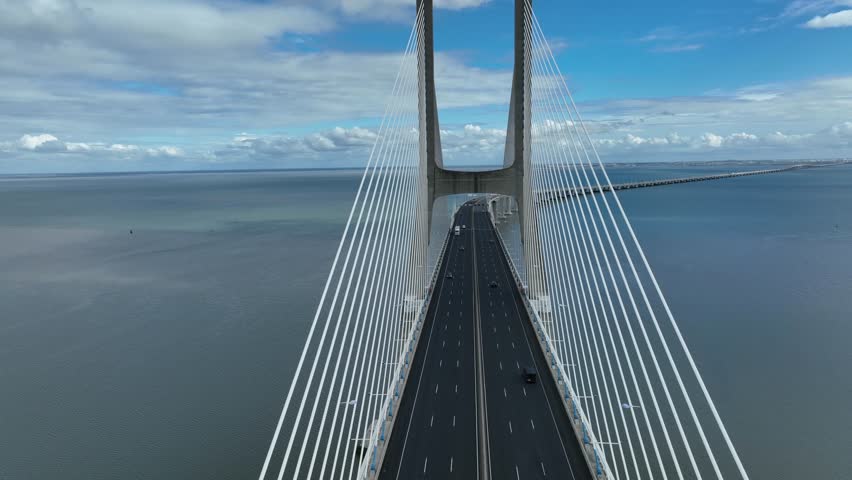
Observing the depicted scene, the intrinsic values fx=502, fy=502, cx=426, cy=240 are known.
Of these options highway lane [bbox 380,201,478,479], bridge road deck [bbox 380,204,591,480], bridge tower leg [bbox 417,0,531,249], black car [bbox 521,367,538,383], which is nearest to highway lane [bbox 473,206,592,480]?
bridge road deck [bbox 380,204,591,480]

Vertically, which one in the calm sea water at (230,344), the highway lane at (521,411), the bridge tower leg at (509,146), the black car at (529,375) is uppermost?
the bridge tower leg at (509,146)

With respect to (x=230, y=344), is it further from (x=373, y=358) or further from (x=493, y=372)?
(x=493, y=372)

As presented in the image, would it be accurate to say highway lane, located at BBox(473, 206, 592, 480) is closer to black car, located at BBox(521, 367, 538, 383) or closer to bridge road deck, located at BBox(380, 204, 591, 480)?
bridge road deck, located at BBox(380, 204, 591, 480)

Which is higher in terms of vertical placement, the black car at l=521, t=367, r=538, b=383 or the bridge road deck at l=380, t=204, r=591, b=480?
the black car at l=521, t=367, r=538, b=383

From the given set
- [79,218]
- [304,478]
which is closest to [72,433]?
[304,478]

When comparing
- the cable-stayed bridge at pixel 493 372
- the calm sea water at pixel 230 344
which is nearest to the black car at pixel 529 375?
the cable-stayed bridge at pixel 493 372

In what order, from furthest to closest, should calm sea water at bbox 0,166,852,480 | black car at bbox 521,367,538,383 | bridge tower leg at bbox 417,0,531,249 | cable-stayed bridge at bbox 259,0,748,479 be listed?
bridge tower leg at bbox 417,0,531,249 → black car at bbox 521,367,538,383 → calm sea water at bbox 0,166,852,480 → cable-stayed bridge at bbox 259,0,748,479

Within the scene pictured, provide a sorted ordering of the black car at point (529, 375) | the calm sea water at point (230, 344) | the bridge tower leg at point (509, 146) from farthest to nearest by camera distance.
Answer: the bridge tower leg at point (509, 146)
the black car at point (529, 375)
the calm sea water at point (230, 344)

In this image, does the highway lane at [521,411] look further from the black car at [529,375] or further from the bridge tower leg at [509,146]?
the bridge tower leg at [509,146]
